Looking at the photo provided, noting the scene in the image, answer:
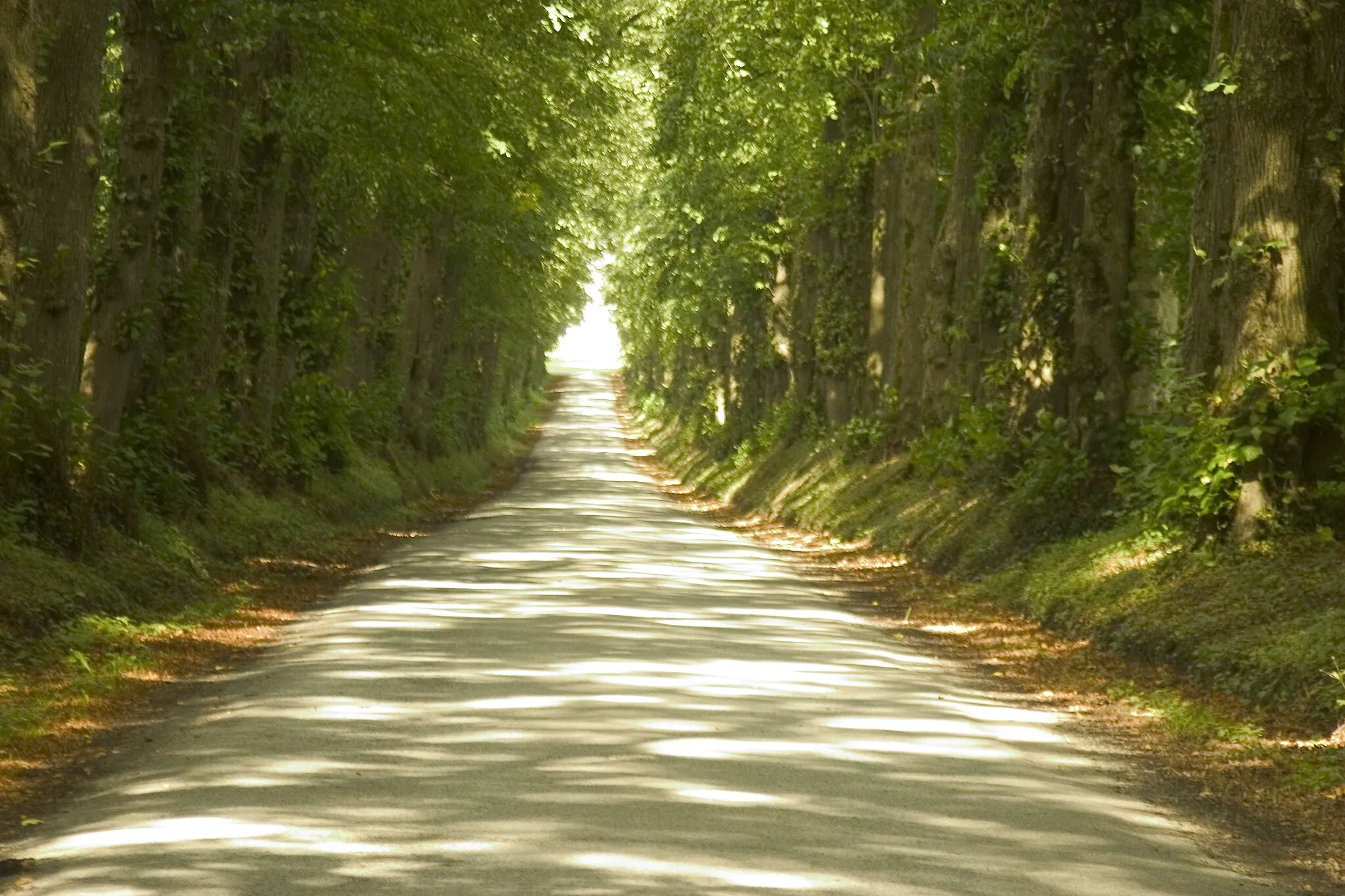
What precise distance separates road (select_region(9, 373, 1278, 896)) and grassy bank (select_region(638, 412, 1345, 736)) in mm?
1360

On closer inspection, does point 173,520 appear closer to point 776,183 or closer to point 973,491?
point 973,491

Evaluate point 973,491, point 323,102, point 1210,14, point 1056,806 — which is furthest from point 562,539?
point 1056,806

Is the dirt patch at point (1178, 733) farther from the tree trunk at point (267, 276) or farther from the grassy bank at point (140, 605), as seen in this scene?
the tree trunk at point (267, 276)

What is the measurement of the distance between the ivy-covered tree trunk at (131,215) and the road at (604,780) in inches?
173

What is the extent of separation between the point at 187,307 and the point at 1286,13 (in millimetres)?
12091

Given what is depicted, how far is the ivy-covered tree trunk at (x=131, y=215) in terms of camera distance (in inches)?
705

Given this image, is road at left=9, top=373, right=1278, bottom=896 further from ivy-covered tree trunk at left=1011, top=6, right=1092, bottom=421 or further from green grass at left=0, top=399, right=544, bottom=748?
ivy-covered tree trunk at left=1011, top=6, right=1092, bottom=421

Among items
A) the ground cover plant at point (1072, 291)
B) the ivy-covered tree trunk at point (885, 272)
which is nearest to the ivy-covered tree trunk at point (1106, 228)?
the ground cover plant at point (1072, 291)

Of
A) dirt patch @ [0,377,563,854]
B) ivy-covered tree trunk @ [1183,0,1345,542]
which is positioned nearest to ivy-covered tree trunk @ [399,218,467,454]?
dirt patch @ [0,377,563,854]

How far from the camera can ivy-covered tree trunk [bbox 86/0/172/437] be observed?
1791cm

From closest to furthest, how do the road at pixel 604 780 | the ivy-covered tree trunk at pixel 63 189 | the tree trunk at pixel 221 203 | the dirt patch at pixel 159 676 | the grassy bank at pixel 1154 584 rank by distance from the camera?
the road at pixel 604 780 → the dirt patch at pixel 159 676 → the grassy bank at pixel 1154 584 → the ivy-covered tree trunk at pixel 63 189 → the tree trunk at pixel 221 203

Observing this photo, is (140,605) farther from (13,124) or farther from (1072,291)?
(1072,291)

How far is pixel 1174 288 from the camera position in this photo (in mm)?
25516

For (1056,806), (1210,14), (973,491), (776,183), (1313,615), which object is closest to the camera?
(1056,806)
